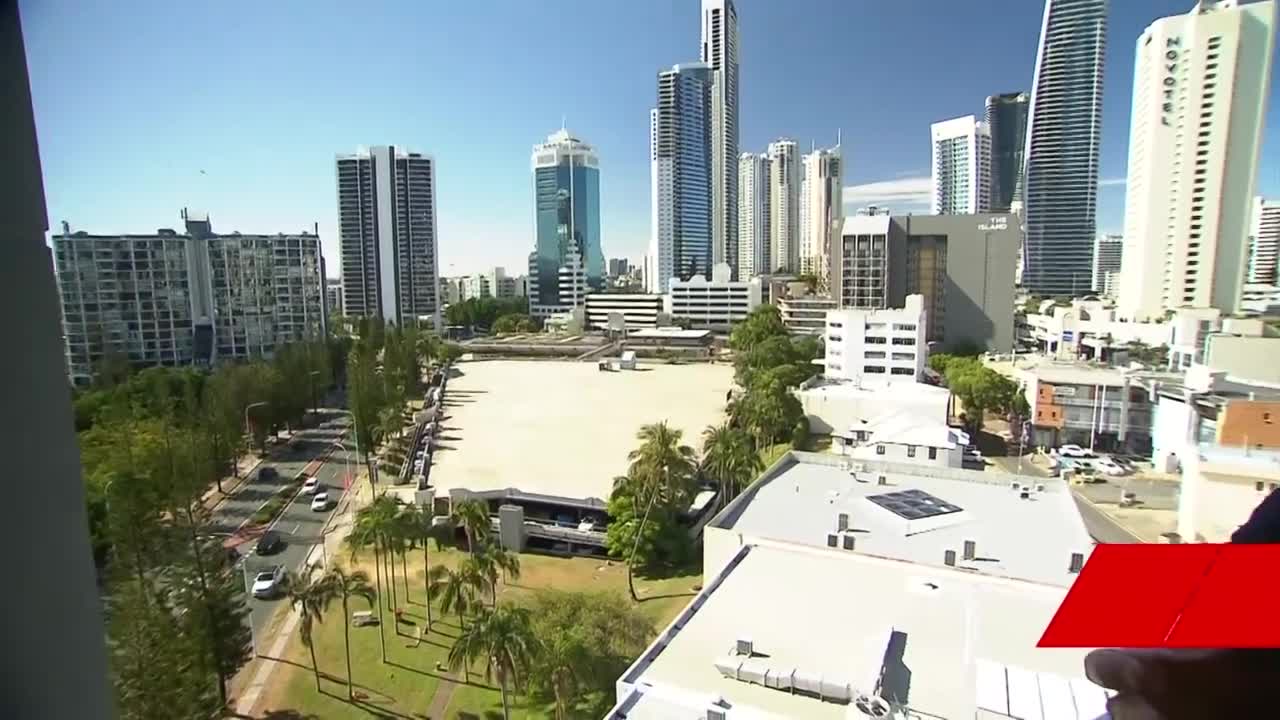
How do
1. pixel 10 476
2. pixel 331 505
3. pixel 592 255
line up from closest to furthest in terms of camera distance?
pixel 10 476
pixel 331 505
pixel 592 255

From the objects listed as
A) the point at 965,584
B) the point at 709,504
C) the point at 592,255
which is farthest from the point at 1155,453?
the point at 592,255

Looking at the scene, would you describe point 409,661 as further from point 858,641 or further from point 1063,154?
point 1063,154

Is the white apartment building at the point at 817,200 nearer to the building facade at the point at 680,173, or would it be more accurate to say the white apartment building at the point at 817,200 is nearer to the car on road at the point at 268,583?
the building facade at the point at 680,173

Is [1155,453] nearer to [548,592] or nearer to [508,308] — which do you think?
[548,592]

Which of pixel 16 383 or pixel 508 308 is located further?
pixel 508 308

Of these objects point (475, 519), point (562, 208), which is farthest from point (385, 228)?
point (475, 519)

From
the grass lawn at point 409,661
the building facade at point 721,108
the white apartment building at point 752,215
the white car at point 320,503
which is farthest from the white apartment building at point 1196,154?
the white apartment building at point 752,215

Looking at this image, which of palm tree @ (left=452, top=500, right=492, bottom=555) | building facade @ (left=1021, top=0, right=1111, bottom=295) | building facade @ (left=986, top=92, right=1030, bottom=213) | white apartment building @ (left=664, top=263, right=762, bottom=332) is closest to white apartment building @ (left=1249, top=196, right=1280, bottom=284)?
building facade @ (left=1021, top=0, right=1111, bottom=295)
